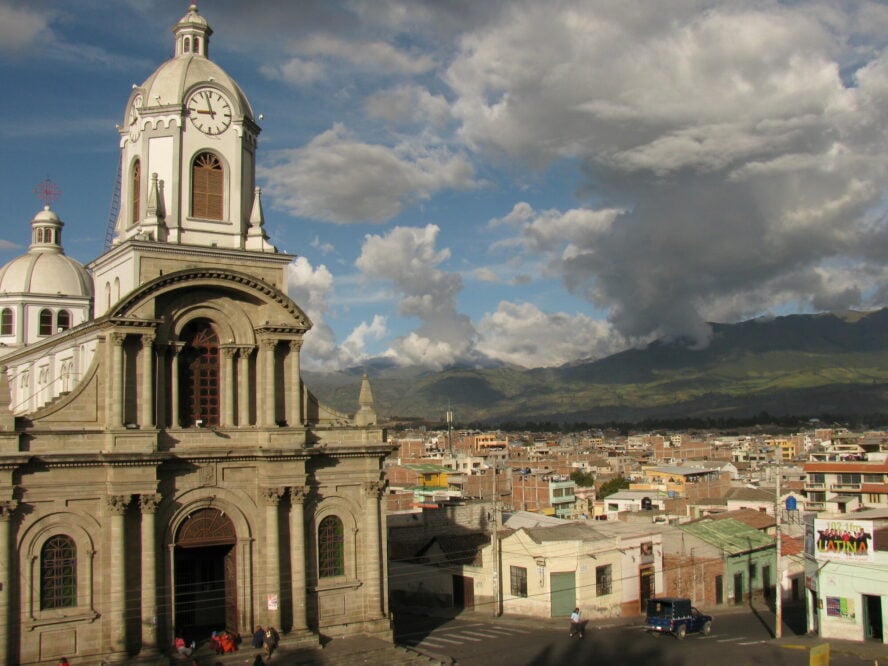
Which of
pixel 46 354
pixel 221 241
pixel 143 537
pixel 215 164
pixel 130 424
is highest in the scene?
pixel 215 164

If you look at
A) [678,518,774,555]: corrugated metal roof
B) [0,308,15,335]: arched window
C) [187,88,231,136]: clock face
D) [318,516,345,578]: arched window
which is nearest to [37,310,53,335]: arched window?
[0,308,15,335]: arched window

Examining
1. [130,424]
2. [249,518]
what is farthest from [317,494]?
[130,424]

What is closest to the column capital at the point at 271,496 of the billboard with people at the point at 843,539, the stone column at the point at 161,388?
the stone column at the point at 161,388

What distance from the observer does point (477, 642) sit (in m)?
41.4

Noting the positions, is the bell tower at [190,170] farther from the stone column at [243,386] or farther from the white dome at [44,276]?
the white dome at [44,276]

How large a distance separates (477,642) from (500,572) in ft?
27.0

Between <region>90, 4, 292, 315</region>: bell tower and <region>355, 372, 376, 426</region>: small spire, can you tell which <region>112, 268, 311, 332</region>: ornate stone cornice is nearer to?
<region>90, 4, 292, 315</region>: bell tower

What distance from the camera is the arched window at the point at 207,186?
4069 centimetres

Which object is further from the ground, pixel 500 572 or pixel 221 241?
pixel 221 241

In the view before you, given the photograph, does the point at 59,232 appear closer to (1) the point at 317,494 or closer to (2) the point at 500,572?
(1) the point at 317,494

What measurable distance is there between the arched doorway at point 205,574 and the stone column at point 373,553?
5382mm

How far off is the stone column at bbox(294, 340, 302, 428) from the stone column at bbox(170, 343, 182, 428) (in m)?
4.41

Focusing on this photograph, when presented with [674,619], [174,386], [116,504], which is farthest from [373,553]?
[674,619]

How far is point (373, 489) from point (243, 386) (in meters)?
6.74
